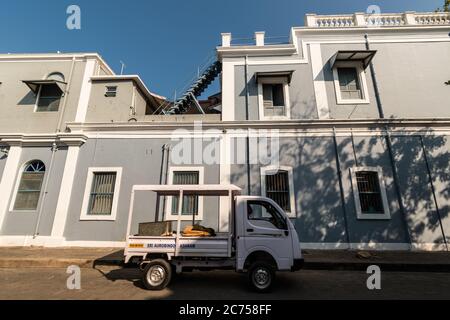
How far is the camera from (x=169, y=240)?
6.00 metres

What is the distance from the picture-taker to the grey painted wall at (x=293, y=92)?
1227cm

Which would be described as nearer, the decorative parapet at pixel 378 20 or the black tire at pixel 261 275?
the black tire at pixel 261 275

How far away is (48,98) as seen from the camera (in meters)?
13.2

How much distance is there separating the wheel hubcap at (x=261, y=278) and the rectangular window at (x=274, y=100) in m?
8.52

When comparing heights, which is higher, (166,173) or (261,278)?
(166,173)

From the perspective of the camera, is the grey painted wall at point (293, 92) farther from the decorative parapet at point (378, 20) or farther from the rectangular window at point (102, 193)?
the rectangular window at point (102, 193)

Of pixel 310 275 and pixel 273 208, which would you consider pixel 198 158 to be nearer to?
pixel 273 208

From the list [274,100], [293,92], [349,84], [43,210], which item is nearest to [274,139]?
[274,100]

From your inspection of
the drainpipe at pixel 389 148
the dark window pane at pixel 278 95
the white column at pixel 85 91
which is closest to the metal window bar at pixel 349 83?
the drainpipe at pixel 389 148

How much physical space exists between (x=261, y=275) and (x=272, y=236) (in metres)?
0.97

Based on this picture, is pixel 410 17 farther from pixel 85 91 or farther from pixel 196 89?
pixel 85 91

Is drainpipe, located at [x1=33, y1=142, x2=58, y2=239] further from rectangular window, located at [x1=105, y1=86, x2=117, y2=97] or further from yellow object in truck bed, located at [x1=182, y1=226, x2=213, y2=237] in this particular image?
yellow object in truck bed, located at [x1=182, y1=226, x2=213, y2=237]

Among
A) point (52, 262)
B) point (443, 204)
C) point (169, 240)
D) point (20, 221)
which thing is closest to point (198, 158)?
point (169, 240)

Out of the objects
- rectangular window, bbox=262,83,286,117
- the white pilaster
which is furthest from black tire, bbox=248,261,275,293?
the white pilaster
